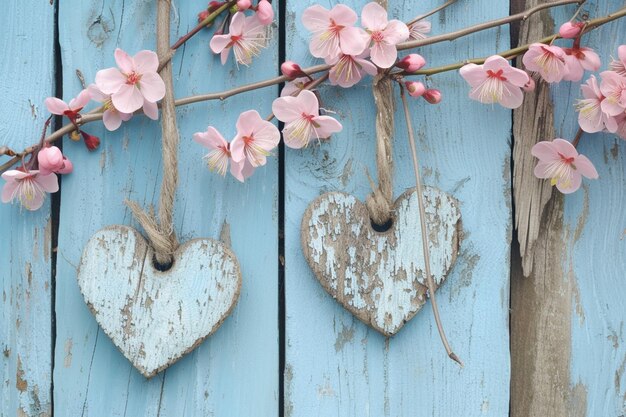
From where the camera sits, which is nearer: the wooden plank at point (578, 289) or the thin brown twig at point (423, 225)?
the thin brown twig at point (423, 225)

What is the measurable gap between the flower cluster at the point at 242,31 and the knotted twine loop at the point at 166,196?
0.07 meters

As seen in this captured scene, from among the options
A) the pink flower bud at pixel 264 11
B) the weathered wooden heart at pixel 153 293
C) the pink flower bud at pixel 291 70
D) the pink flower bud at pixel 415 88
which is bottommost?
the weathered wooden heart at pixel 153 293

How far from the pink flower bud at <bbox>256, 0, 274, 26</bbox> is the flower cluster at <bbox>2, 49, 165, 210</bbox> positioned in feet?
0.49

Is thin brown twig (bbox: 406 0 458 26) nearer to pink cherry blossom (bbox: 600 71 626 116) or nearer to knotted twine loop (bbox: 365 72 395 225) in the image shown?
knotted twine loop (bbox: 365 72 395 225)

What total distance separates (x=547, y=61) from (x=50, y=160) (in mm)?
656

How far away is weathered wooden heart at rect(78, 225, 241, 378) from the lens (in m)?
1.18

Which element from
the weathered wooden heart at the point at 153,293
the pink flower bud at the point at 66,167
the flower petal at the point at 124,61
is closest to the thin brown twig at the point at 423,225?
the weathered wooden heart at the point at 153,293

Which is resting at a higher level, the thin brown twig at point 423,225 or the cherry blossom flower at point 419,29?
the cherry blossom flower at point 419,29

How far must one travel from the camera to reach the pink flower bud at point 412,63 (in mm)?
1183

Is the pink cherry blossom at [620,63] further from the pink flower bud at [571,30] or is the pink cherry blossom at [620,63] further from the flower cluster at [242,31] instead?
the flower cluster at [242,31]

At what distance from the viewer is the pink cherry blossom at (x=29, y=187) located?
1176mm

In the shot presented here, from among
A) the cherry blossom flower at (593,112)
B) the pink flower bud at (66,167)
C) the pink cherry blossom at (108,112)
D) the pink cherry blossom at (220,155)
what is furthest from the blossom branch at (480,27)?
the pink flower bud at (66,167)

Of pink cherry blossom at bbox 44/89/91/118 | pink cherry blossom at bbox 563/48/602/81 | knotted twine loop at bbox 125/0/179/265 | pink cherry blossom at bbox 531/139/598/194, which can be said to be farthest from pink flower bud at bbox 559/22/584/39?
Answer: pink cherry blossom at bbox 44/89/91/118

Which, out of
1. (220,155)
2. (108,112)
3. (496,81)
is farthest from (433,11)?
(108,112)
